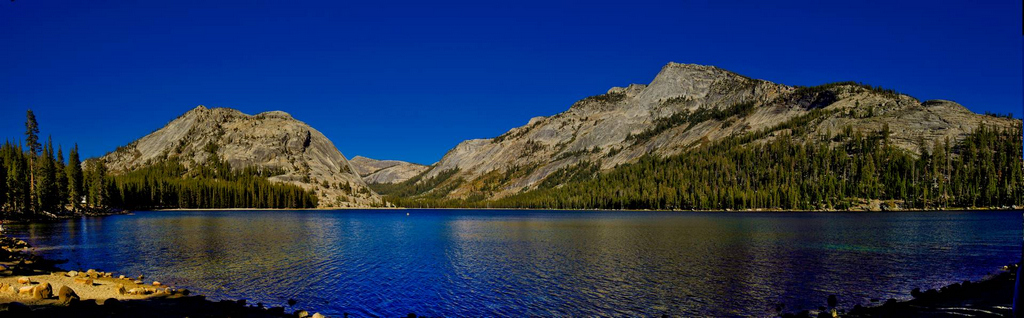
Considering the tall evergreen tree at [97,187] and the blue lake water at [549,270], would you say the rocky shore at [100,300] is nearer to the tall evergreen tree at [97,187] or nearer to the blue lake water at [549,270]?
the blue lake water at [549,270]

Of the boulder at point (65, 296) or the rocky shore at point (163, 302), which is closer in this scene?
the rocky shore at point (163, 302)

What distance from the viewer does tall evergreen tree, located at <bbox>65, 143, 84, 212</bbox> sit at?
142m

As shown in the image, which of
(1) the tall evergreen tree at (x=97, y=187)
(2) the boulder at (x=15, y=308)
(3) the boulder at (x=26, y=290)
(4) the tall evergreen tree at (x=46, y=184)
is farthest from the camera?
(1) the tall evergreen tree at (x=97, y=187)

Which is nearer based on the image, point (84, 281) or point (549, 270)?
point (84, 281)

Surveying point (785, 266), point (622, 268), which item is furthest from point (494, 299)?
point (785, 266)

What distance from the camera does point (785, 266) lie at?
46.1 m

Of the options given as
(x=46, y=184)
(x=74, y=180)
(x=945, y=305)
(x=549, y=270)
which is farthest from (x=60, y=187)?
(x=945, y=305)

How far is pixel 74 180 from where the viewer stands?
143 m

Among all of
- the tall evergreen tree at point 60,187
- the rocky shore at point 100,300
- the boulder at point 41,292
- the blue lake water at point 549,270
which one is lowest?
the blue lake water at point 549,270

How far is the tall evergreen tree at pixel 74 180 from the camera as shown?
464 ft

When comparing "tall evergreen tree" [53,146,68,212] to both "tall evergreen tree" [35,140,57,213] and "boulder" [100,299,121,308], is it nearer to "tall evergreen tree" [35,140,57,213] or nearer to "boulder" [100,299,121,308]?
"tall evergreen tree" [35,140,57,213]

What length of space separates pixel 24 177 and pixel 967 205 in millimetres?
286670

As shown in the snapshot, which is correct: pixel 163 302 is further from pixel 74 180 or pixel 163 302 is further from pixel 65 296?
pixel 74 180

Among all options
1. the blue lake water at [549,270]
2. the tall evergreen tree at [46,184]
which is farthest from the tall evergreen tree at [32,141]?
the blue lake water at [549,270]
